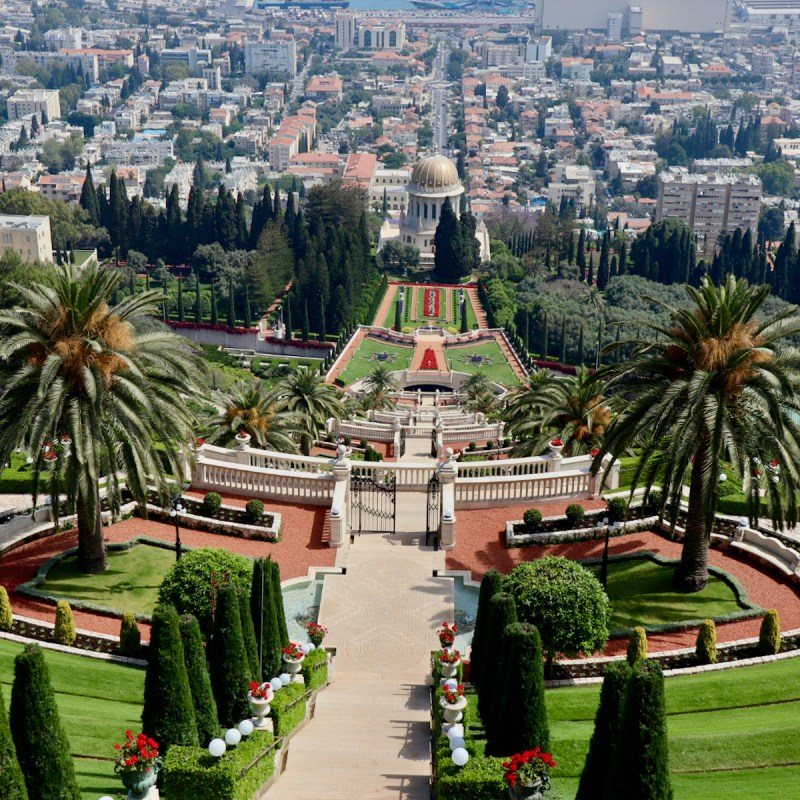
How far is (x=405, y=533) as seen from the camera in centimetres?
3794

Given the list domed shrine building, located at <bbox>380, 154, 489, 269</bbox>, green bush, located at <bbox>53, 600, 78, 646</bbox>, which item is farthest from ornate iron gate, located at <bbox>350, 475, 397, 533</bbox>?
domed shrine building, located at <bbox>380, 154, 489, 269</bbox>

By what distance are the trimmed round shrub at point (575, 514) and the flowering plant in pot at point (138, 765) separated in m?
18.3

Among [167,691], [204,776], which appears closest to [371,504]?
[167,691]

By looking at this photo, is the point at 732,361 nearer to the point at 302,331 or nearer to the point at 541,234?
the point at 302,331

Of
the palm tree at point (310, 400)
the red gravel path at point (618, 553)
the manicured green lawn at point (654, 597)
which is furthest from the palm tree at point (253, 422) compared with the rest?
the manicured green lawn at point (654, 597)

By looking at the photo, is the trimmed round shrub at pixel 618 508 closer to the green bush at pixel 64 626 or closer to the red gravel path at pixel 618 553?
the red gravel path at pixel 618 553

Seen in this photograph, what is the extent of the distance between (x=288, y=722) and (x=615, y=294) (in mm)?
97183

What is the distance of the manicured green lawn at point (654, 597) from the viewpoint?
32.4 m

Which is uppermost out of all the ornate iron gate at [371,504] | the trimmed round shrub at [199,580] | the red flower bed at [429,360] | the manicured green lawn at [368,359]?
the trimmed round shrub at [199,580]

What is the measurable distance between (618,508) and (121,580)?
14.7 meters

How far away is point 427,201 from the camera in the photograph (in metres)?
146

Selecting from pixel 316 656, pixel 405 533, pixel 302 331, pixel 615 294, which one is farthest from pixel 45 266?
pixel 316 656

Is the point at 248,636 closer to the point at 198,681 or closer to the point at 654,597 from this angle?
the point at 198,681

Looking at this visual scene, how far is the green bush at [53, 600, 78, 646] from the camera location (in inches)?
1171
